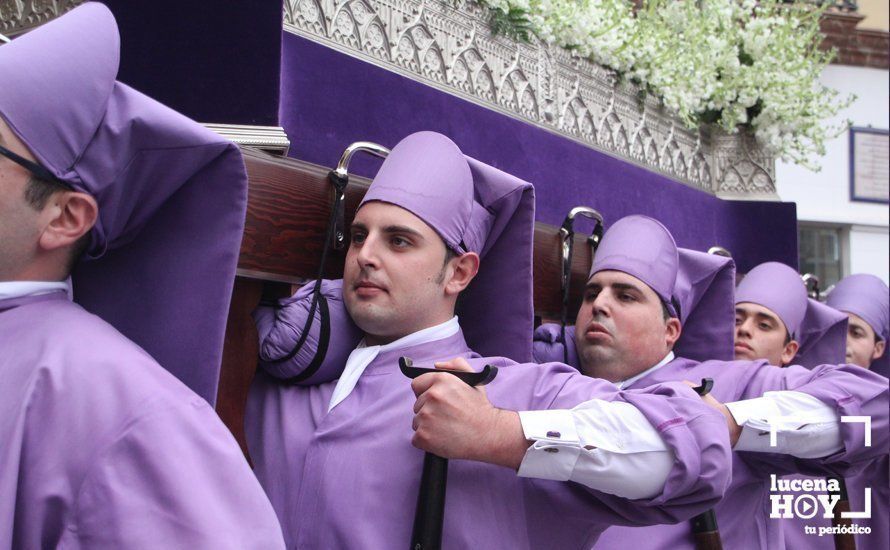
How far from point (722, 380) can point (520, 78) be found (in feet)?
4.19

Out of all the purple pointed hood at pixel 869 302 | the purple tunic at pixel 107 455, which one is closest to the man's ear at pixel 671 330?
the purple tunic at pixel 107 455

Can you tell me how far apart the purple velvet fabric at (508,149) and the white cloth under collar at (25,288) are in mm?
1208

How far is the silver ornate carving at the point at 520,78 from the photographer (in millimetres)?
3039

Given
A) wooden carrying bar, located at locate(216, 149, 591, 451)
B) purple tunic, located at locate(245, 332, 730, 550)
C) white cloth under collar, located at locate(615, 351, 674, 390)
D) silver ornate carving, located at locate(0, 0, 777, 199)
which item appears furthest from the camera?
white cloth under collar, located at locate(615, 351, 674, 390)

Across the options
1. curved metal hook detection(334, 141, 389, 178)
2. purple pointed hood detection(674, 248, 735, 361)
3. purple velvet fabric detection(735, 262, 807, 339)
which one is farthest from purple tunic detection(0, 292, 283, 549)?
purple velvet fabric detection(735, 262, 807, 339)

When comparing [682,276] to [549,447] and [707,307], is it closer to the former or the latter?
[707,307]

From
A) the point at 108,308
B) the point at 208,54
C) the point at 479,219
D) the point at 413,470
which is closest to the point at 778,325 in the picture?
the point at 479,219

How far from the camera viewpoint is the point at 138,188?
1.73 meters

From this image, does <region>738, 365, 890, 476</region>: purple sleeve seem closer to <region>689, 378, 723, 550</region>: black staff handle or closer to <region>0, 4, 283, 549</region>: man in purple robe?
<region>689, 378, 723, 550</region>: black staff handle

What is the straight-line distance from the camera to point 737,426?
3.22 metres

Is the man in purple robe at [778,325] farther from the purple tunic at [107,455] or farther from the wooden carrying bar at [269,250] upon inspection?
the purple tunic at [107,455]

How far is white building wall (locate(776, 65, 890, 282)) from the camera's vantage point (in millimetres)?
10375

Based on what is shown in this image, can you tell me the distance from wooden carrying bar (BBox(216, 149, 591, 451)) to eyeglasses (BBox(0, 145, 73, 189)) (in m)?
0.76

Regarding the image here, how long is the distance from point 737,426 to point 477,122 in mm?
1257
